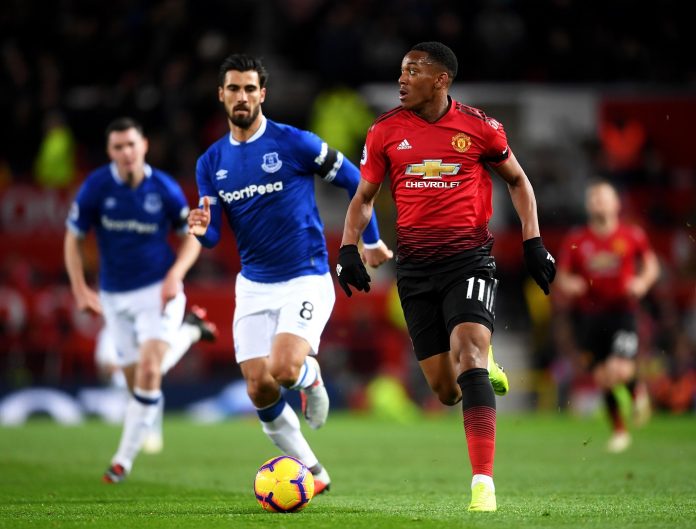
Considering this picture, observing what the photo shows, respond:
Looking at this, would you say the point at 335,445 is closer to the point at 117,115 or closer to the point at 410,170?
the point at 410,170

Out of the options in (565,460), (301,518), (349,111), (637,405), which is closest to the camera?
(301,518)

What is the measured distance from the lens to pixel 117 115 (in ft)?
70.0

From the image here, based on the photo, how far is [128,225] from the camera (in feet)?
34.0

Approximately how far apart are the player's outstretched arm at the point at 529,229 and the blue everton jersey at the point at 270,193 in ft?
3.89

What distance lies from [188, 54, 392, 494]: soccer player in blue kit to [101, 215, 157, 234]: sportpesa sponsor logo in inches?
91.5

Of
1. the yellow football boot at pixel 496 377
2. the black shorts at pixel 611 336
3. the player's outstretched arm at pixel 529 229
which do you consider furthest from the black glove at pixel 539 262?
the black shorts at pixel 611 336

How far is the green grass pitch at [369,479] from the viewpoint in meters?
6.53

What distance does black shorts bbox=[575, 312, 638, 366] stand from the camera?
12.7m

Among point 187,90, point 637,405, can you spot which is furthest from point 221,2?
point 637,405

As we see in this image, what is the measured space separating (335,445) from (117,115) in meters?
9.89

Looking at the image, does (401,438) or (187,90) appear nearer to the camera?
(401,438)

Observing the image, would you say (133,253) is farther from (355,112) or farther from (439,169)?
(355,112)

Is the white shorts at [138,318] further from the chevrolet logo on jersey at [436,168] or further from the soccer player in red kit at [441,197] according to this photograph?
the chevrolet logo on jersey at [436,168]

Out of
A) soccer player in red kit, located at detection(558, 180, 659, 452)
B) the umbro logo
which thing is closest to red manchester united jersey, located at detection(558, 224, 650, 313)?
soccer player in red kit, located at detection(558, 180, 659, 452)
